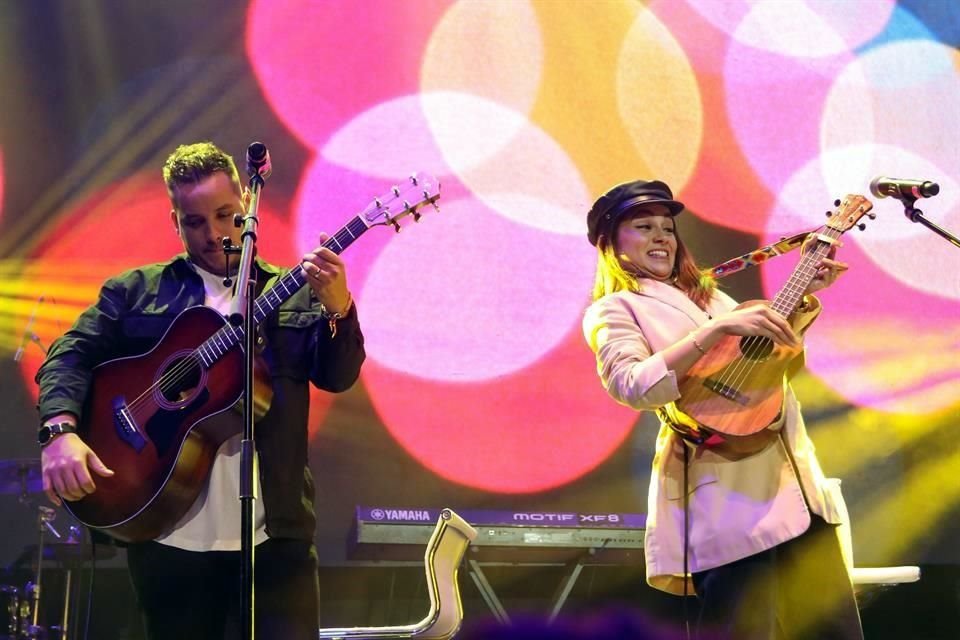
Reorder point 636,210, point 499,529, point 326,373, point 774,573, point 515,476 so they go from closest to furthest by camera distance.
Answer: point 774,573 < point 326,373 < point 636,210 < point 499,529 < point 515,476

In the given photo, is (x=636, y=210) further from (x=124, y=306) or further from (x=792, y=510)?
(x=124, y=306)

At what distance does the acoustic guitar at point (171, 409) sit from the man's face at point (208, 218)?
18 centimetres

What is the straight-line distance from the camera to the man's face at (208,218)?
2723mm

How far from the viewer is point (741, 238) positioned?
4.93 m

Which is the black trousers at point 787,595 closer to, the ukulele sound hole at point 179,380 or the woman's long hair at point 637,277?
the woman's long hair at point 637,277

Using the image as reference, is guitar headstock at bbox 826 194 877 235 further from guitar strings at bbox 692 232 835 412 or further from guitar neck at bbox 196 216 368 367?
guitar neck at bbox 196 216 368 367

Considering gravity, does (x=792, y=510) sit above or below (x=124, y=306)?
below

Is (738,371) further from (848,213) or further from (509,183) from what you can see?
(509,183)

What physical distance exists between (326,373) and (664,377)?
86 centimetres

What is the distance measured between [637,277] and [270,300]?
3.21 feet

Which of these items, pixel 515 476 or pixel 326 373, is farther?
pixel 515 476

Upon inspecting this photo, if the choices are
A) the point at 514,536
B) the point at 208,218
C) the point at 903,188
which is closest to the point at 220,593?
the point at 208,218

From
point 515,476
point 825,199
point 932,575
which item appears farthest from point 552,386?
point 932,575

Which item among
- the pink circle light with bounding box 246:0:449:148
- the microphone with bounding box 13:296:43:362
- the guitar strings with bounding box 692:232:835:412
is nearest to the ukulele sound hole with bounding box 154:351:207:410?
the guitar strings with bounding box 692:232:835:412
